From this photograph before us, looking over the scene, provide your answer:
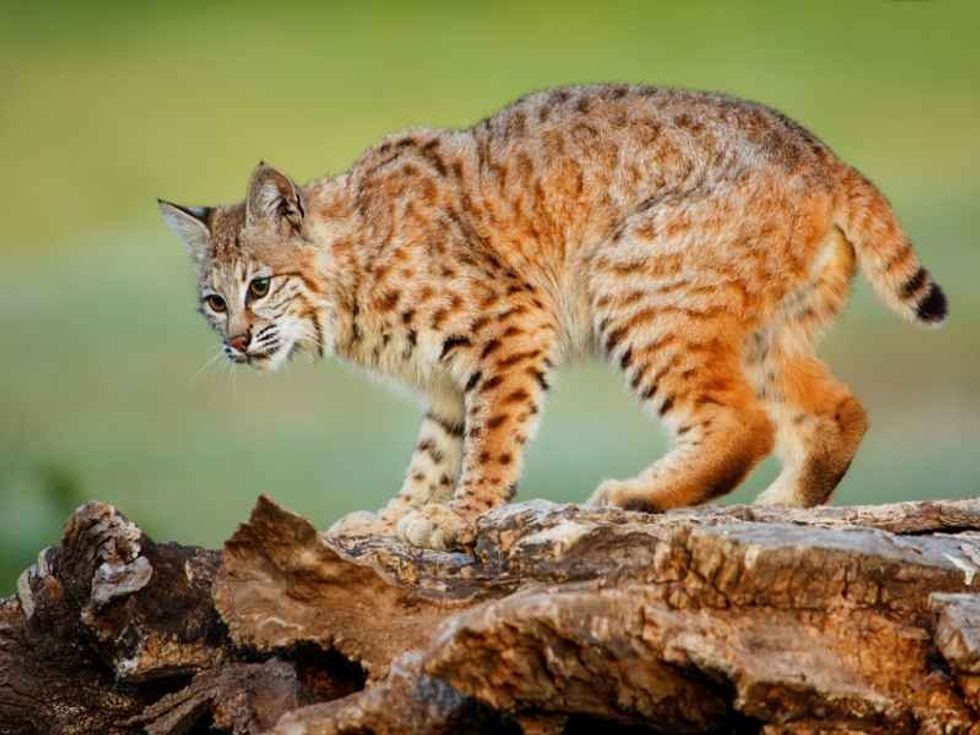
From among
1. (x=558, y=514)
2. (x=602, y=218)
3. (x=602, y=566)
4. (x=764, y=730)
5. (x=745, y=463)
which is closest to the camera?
(x=764, y=730)

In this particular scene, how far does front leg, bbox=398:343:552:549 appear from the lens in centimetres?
521

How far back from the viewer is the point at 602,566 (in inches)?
136

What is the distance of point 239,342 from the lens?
5.45 metres

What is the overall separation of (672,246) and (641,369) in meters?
0.41

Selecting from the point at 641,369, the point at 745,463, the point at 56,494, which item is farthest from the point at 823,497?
the point at 56,494

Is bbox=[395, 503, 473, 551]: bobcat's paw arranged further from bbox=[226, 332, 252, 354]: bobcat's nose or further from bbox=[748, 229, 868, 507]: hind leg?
bbox=[748, 229, 868, 507]: hind leg

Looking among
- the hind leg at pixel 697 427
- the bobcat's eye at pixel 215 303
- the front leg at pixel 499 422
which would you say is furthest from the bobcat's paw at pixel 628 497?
the bobcat's eye at pixel 215 303

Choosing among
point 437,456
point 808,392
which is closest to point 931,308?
point 808,392

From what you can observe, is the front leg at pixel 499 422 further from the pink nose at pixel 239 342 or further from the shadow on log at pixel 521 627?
the shadow on log at pixel 521 627

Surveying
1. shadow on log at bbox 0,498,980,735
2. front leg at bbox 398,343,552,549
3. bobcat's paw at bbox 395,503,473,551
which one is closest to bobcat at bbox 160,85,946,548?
front leg at bbox 398,343,552,549

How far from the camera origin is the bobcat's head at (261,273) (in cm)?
550

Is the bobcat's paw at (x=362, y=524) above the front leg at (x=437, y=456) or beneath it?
beneath

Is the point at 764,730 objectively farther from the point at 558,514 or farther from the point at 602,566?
the point at 558,514

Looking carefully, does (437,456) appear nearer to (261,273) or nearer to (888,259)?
(261,273)
